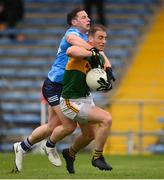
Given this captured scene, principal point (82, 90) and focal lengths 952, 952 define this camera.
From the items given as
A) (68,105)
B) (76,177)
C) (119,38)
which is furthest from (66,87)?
(119,38)

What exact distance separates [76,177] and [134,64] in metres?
13.9

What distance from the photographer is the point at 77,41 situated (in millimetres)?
11664

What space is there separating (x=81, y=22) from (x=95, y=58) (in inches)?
28.4

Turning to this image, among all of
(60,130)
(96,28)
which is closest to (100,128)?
(60,130)

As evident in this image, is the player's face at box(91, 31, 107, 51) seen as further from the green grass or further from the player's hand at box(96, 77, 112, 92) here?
the green grass

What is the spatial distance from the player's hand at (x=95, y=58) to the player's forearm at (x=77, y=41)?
0.07 m

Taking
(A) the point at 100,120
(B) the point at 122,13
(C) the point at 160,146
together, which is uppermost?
(A) the point at 100,120

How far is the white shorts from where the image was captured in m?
11.7

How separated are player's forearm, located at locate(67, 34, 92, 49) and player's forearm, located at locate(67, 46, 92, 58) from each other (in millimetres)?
100

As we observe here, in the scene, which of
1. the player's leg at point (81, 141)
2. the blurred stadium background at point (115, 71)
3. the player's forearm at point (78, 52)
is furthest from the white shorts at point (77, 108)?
the blurred stadium background at point (115, 71)

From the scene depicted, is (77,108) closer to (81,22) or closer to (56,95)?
(56,95)

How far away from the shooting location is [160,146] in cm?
2131

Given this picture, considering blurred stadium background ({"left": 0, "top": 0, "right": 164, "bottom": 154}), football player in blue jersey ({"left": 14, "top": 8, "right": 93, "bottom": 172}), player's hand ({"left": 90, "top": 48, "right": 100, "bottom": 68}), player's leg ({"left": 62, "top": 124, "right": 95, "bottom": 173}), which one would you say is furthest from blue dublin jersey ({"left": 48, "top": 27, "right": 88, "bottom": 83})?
blurred stadium background ({"left": 0, "top": 0, "right": 164, "bottom": 154})

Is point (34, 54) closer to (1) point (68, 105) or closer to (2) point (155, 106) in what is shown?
(2) point (155, 106)
